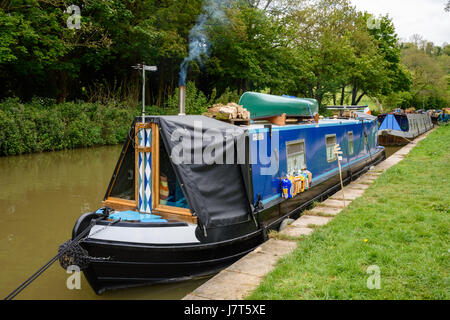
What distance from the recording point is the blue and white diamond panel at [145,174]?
5109 millimetres

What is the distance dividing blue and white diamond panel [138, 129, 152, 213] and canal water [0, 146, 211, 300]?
1.07 metres

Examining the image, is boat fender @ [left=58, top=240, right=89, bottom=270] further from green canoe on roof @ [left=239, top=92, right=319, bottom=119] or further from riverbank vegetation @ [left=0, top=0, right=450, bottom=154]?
riverbank vegetation @ [left=0, top=0, right=450, bottom=154]

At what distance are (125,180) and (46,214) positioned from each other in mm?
3576

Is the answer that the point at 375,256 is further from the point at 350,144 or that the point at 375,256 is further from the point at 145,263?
the point at 350,144

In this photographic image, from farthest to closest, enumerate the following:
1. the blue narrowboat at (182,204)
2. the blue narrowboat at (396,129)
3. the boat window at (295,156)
Answer: the blue narrowboat at (396,129), the boat window at (295,156), the blue narrowboat at (182,204)

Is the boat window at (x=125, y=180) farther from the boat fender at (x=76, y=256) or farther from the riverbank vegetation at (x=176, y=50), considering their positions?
the riverbank vegetation at (x=176, y=50)

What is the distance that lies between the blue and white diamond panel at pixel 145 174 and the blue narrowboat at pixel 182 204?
0.01 metres

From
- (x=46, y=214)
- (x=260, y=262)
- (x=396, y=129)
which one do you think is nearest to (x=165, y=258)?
(x=260, y=262)

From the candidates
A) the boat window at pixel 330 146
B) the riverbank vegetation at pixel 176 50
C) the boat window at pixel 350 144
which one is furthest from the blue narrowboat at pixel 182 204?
the riverbank vegetation at pixel 176 50

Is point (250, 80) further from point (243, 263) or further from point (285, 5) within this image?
point (243, 263)

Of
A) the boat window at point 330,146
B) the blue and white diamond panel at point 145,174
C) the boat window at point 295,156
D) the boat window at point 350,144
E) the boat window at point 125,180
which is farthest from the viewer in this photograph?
the boat window at point 350,144

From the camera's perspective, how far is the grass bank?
3744mm
